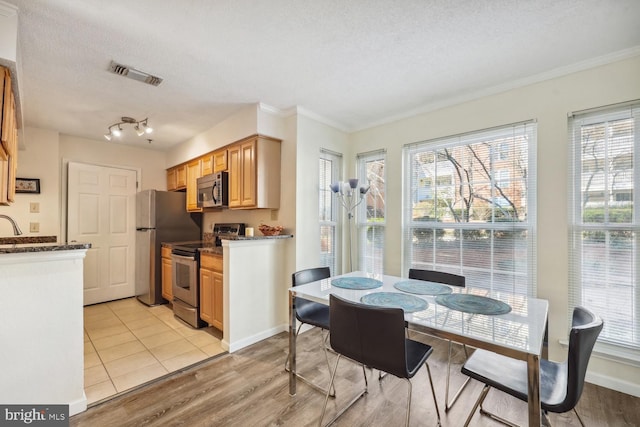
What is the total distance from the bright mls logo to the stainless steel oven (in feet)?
4.71

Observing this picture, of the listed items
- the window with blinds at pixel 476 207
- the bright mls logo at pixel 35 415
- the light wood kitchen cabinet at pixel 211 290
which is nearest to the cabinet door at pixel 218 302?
the light wood kitchen cabinet at pixel 211 290

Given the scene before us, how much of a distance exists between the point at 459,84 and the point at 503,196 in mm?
1109

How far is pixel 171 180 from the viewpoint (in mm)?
4734

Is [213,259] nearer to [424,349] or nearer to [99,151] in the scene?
[424,349]

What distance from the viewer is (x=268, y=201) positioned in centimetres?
313

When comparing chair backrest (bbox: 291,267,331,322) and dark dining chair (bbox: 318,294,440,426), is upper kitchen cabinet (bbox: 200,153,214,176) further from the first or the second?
dark dining chair (bbox: 318,294,440,426)

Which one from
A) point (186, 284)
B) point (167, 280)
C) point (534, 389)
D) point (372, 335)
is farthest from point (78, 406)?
point (534, 389)

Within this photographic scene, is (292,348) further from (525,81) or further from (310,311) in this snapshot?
(525,81)

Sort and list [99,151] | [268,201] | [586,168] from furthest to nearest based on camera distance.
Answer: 1. [99,151]
2. [268,201]
3. [586,168]

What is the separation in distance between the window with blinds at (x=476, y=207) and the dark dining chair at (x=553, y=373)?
110 centimetres

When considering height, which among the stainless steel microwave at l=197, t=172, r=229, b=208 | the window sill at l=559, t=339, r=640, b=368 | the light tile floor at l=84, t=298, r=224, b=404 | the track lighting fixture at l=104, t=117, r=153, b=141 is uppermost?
the track lighting fixture at l=104, t=117, r=153, b=141

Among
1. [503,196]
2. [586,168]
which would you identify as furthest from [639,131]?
[503,196]

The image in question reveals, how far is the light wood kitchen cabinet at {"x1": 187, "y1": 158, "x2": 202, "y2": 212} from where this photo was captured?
4.01 m

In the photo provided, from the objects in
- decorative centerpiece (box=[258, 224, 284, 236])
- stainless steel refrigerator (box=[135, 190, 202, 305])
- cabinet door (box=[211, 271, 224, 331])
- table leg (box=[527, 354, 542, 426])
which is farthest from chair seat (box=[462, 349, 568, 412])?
stainless steel refrigerator (box=[135, 190, 202, 305])
